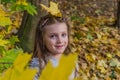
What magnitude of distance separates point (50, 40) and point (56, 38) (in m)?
0.13

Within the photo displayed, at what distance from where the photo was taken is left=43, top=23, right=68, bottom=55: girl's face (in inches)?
107

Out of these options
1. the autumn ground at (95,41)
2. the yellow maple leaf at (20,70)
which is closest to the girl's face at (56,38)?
the autumn ground at (95,41)

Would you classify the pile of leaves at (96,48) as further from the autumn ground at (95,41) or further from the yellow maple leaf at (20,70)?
the yellow maple leaf at (20,70)

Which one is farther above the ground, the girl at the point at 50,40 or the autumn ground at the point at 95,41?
the girl at the point at 50,40

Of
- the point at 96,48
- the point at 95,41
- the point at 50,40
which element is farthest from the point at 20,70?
the point at 95,41

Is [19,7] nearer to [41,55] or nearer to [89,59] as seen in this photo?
[41,55]

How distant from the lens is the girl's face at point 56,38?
272 centimetres

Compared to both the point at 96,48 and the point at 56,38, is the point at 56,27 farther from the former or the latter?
the point at 96,48

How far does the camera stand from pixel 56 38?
8.96ft

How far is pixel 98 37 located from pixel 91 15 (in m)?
2.09

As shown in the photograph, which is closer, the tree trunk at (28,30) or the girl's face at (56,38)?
the girl's face at (56,38)

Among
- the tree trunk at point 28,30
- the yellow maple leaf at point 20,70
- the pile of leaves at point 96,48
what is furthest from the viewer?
the pile of leaves at point 96,48

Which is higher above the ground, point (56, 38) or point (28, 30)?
point (56, 38)

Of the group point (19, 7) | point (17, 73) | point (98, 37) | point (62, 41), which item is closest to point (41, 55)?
point (62, 41)
